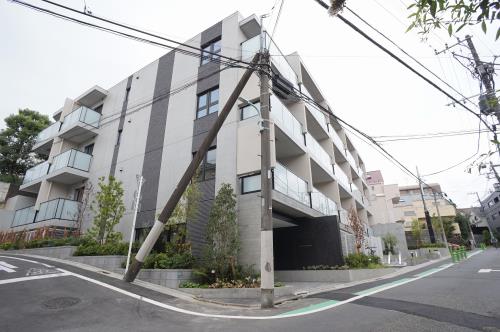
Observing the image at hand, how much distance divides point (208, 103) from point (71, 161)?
36.8 feet

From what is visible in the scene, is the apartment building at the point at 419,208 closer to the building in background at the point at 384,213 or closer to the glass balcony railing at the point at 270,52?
the building in background at the point at 384,213

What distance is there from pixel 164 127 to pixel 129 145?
3466 millimetres

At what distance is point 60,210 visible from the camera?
1730 centimetres

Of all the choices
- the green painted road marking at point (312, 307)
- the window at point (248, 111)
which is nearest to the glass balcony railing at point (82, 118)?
the window at point (248, 111)

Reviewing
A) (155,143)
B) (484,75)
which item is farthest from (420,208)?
(155,143)

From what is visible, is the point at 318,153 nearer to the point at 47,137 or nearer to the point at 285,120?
the point at 285,120

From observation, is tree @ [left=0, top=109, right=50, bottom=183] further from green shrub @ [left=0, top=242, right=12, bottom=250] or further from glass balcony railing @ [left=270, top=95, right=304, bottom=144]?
glass balcony railing @ [left=270, top=95, right=304, bottom=144]

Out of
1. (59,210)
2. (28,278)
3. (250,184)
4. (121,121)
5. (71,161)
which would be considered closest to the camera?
(28,278)

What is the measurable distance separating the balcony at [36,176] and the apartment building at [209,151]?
11 cm

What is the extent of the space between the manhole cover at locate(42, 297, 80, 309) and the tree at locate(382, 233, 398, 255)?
Result: 28.6 m

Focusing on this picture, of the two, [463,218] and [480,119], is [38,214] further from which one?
[463,218]

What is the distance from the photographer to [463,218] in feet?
179

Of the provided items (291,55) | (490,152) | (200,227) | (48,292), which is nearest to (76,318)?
(48,292)

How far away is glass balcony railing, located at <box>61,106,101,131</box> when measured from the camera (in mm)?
20469
